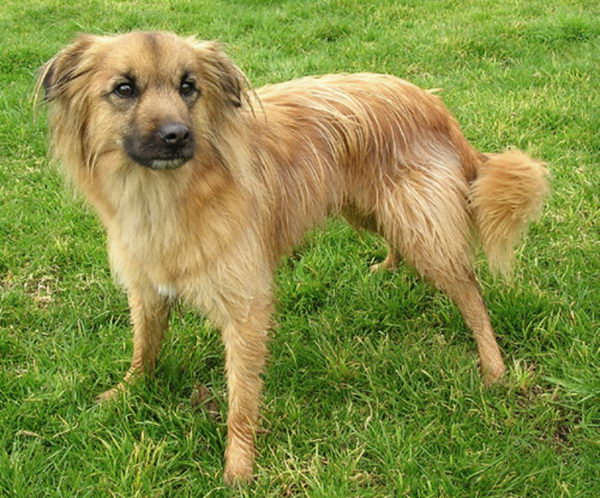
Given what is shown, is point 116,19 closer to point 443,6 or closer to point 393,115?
point 443,6

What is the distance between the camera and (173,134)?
2455mm

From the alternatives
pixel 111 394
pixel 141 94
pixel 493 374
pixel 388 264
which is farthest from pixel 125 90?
pixel 493 374

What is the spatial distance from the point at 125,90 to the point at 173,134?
32 centimetres

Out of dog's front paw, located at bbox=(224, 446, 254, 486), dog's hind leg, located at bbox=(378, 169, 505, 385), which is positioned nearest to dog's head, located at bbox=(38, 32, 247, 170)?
dog's hind leg, located at bbox=(378, 169, 505, 385)

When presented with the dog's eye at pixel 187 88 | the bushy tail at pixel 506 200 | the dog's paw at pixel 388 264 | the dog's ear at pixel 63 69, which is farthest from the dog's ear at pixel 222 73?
the dog's paw at pixel 388 264

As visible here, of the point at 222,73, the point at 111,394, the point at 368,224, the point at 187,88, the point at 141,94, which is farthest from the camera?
the point at 368,224

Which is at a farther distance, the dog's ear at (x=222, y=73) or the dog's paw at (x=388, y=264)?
the dog's paw at (x=388, y=264)

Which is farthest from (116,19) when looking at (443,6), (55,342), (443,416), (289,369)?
(443,416)

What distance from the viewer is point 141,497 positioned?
266cm

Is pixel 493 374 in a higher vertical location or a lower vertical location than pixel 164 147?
lower

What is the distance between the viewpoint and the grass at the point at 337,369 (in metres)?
2.78

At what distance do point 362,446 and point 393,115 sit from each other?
1.57 meters

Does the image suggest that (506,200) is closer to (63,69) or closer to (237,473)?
(237,473)

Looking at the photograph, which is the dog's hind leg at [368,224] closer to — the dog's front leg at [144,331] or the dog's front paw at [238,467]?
the dog's front leg at [144,331]
